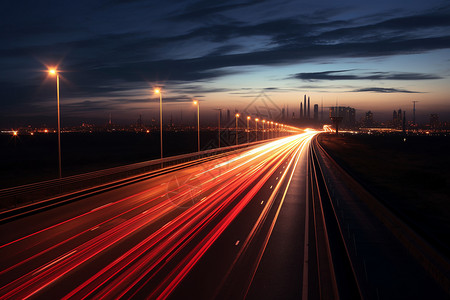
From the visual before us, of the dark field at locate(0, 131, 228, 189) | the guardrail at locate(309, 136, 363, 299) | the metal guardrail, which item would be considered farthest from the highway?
the dark field at locate(0, 131, 228, 189)

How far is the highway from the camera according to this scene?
8844mm

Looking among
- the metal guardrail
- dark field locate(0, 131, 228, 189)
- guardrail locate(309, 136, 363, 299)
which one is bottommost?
dark field locate(0, 131, 228, 189)

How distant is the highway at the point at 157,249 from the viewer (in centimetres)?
884

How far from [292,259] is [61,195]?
15024 millimetres

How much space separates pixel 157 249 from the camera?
38.4 ft

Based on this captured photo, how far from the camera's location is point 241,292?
8555 mm

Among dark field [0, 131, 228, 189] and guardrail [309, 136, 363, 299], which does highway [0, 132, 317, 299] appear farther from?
dark field [0, 131, 228, 189]

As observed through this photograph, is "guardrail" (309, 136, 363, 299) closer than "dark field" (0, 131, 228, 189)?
Yes

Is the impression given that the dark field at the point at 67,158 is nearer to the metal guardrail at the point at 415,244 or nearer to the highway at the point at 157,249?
the highway at the point at 157,249

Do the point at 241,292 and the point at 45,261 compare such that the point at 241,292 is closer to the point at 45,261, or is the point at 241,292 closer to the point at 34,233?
the point at 45,261

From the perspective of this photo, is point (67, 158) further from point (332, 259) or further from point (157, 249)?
point (332, 259)

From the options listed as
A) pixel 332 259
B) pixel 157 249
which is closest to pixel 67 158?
pixel 157 249

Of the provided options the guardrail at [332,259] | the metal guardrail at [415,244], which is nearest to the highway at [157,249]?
the guardrail at [332,259]

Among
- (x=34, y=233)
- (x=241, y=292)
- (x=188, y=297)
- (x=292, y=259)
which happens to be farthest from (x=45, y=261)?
(x=292, y=259)
